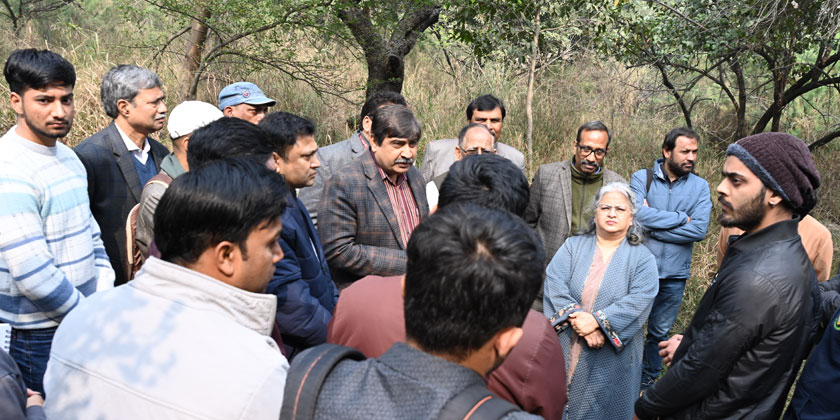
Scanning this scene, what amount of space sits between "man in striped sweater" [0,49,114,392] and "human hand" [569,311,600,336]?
2.31 meters

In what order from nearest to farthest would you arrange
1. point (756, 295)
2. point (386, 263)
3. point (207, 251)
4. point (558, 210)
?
point (207, 251) → point (756, 295) → point (386, 263) → point (558, 210)

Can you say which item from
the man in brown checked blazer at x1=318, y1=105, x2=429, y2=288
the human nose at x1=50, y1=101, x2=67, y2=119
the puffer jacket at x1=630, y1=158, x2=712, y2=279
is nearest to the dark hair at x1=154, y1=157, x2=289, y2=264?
the human nose at x1=50, y1=101, x2=67, y2=119

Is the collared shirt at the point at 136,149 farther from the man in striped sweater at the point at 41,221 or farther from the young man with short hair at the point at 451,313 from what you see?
the young man with short hair at the point at 451,313

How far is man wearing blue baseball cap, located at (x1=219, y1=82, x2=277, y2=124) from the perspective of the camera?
164 inches

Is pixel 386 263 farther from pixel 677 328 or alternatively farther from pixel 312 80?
pixel 312 80

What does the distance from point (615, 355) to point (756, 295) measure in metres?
1.26

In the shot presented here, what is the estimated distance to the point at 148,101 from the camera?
11.3ft

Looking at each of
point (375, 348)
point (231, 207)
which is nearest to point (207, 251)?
point (231, 207)

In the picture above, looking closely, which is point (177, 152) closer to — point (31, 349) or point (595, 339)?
point (31, 349)

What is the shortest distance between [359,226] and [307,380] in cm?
196

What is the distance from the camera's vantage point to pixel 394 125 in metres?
3.13

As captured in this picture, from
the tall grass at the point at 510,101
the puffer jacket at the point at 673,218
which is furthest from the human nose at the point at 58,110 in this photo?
the tall grass at the point at 510,101

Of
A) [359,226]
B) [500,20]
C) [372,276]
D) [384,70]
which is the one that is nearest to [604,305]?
[359,226]

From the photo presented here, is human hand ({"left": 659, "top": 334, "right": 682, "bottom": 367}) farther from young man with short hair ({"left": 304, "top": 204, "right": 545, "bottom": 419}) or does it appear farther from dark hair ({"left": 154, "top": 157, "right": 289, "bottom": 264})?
dark hair ({"left": 154, "top": 157, "right": 289, "bottom": 264})
